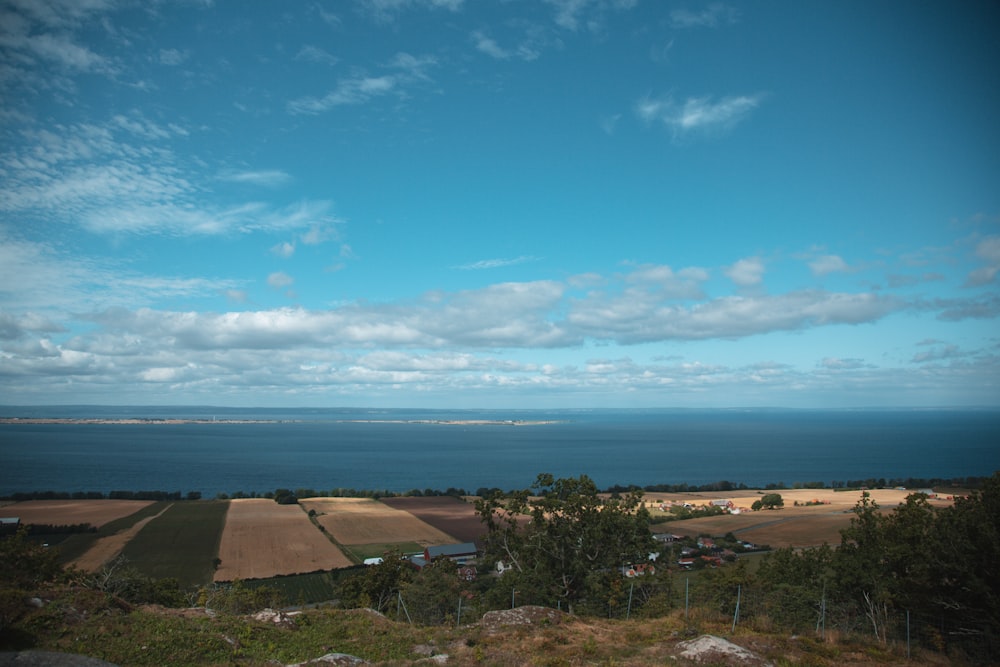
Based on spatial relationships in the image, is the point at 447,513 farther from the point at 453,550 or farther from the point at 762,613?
the point at 762,613

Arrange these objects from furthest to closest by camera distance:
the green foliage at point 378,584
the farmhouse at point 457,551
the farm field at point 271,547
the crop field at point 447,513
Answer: the crop field at point 447,513, the farmhouse at point 457,551, the farm field at point 271,547, the green foliage at point 378,584

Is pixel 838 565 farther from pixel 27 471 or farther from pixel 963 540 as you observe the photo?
pixel 27 471

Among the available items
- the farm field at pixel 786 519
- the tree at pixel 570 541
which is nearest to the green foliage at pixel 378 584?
the tree at pixel 570 541

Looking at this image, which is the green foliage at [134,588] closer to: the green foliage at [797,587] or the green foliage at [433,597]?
the green foliage at [433,597]

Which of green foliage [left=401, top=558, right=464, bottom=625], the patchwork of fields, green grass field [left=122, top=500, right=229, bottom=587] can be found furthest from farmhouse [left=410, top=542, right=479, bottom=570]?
green foliage [left=401, top=558, right=464, bottom=625]

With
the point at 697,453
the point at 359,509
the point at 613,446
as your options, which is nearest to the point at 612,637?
the point at 359,509

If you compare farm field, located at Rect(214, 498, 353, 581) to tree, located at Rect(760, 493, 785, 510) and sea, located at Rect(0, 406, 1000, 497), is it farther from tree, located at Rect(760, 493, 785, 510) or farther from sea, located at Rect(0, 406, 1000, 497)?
tree, located at Rect(760, 493, 785, 510)
